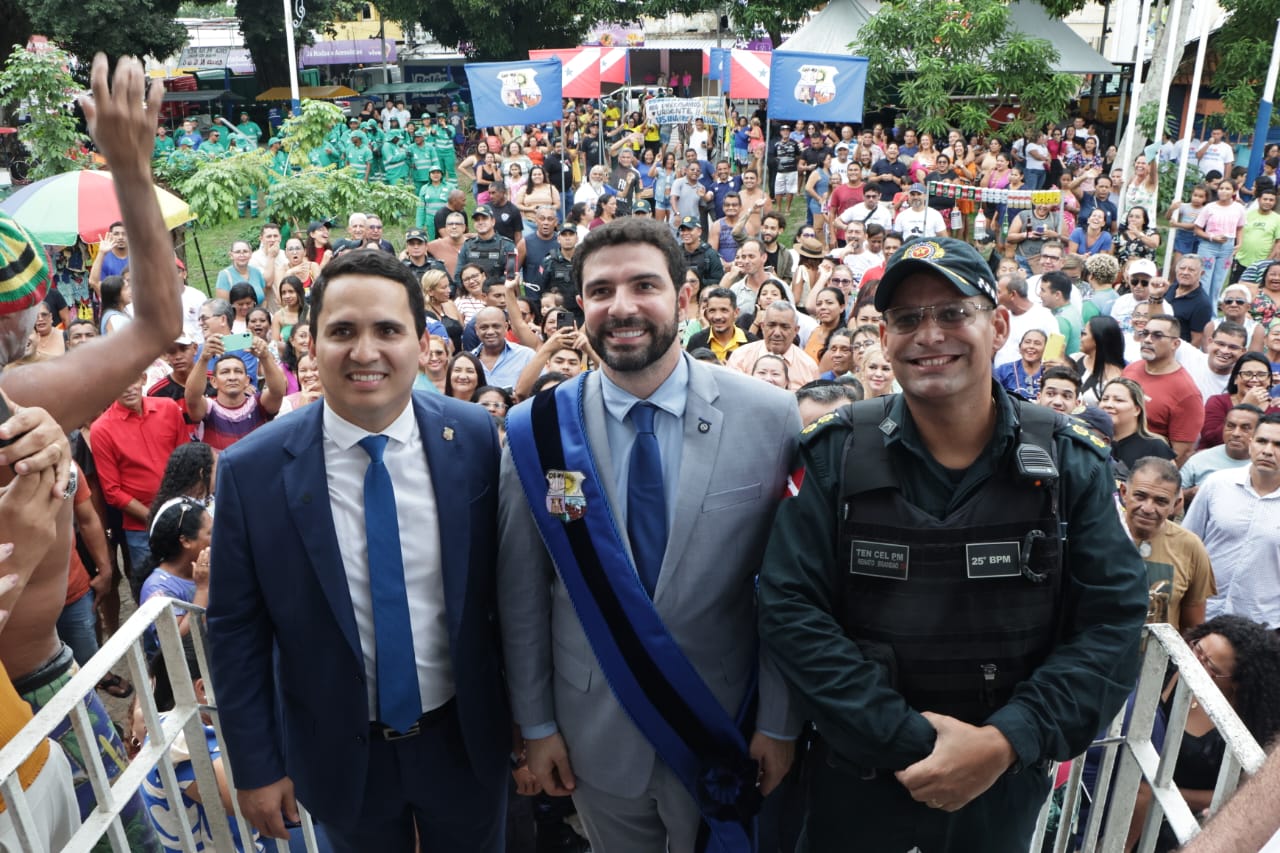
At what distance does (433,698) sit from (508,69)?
12385 millimetres

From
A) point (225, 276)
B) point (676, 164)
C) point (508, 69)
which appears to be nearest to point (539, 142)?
point (676, 164)

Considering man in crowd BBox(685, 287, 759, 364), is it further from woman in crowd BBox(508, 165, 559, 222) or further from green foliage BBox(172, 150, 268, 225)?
woman in crowd BBox(508, 165, 559, 222)

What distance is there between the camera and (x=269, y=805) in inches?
102

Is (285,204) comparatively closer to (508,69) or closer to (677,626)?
(508,69)

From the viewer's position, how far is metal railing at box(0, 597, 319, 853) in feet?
6.44

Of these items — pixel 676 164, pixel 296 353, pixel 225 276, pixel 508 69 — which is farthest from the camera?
pixel 676 164

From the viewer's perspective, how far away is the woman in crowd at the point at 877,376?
5.43 m

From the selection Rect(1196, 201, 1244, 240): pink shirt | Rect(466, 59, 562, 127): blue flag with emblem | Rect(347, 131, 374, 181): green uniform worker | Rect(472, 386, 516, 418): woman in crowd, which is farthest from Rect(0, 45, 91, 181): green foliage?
Rect(1196, 201, 1244, 240): pink shirt

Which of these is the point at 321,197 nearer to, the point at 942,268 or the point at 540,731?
the point at 540,731

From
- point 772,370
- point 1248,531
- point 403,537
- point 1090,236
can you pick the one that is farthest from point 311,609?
point 1090,236

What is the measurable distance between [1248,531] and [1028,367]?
210 cm

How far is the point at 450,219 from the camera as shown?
10.9m

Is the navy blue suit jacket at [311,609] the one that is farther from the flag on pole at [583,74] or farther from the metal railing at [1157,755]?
the flag on pole at [583,74]

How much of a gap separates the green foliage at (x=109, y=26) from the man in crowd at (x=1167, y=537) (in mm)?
29780
